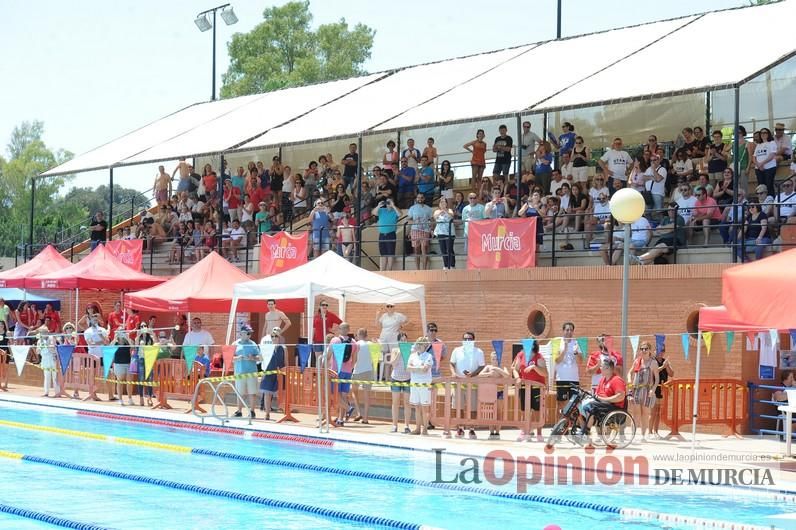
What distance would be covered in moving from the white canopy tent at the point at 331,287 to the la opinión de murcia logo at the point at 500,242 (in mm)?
1426

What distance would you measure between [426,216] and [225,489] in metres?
11.6

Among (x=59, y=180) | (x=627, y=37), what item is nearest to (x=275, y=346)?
(x=627, y=37)

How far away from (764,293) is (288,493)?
623 cm

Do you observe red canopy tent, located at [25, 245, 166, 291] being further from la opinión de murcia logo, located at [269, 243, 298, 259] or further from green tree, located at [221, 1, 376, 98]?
green tree, located at [221, 1, 376, 98]

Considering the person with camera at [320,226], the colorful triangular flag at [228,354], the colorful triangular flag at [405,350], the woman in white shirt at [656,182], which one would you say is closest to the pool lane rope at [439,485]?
the colorful triangular flag at [228,354]

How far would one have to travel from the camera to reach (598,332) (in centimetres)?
2070

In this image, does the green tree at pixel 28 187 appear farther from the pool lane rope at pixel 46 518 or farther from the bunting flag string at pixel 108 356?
the pool lane rope at pixel 46 518

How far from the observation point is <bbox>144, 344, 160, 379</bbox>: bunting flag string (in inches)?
901

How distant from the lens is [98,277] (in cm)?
2784

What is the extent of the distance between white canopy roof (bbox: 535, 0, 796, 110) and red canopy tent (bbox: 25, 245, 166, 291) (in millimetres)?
11202

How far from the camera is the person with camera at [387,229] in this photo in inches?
1000

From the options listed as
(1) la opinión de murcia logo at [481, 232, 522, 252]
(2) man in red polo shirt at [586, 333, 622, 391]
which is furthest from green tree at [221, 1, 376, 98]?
(2) man in red polo shirt at [586, 333, 622, 391]

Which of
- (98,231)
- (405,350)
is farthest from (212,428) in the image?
(98,231)

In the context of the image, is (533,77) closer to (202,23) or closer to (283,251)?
(283,251)
